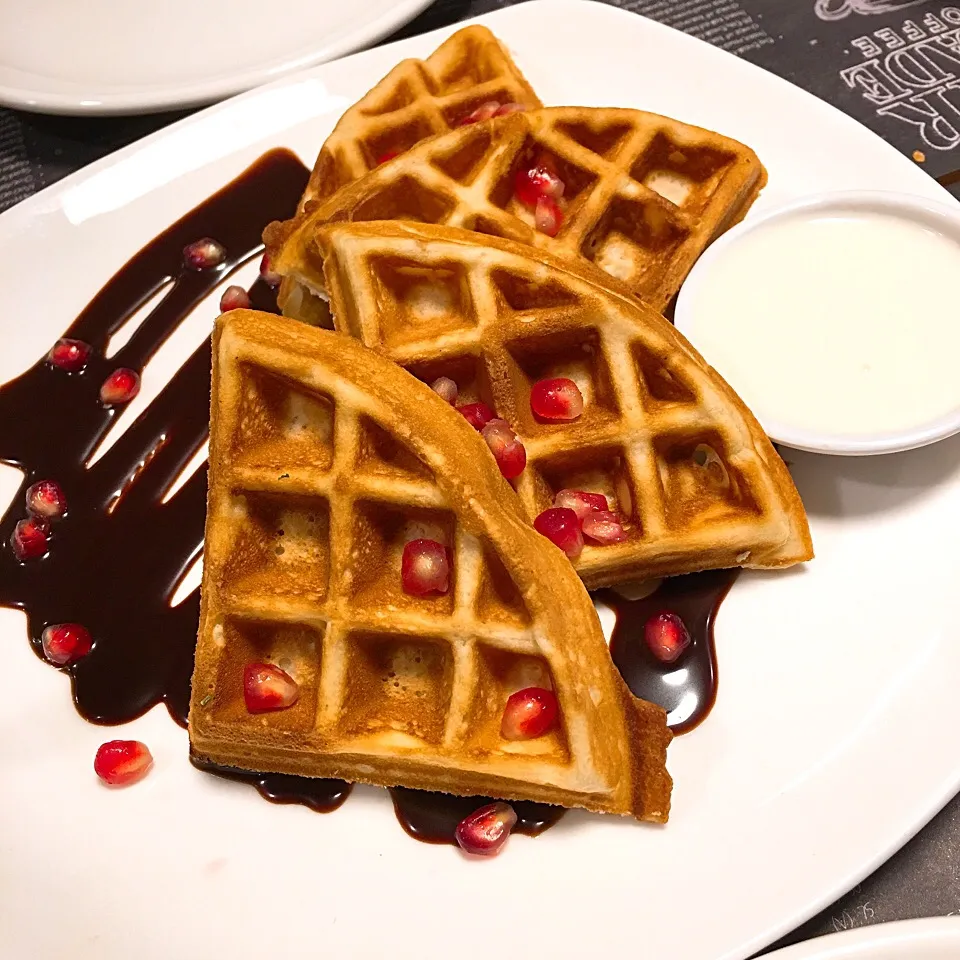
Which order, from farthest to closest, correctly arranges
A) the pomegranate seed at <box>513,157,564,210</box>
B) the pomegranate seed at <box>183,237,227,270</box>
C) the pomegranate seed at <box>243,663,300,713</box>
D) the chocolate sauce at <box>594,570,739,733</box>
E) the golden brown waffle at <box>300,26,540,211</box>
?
1. the pomegranate seed at <box>183,237,227,270</box>
2. the golden brown waffle at <box>300,26,540,211</box>
3. the pomegranate seed at <box>513,157,564,210</box>
4. the chocolate sauce at <box>594,570,739,733</box>
5. the pomegranate seed at <box>243,663,300,713</box>

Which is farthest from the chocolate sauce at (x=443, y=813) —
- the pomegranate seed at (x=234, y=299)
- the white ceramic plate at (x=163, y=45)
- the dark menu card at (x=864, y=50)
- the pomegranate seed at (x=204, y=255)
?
the dark menu card at (x=864, y=50)

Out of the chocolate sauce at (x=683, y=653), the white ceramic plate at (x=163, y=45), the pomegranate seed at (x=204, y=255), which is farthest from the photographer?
the white ceramic plate at (x=163, y=45)

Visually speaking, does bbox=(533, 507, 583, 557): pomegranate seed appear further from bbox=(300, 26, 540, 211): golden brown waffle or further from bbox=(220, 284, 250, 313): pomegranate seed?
bbox=(220, 284, 250, 313): pomegranate seed

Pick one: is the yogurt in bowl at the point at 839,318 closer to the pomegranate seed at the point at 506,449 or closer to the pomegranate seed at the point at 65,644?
the pomegranate seed at the point at 506,449

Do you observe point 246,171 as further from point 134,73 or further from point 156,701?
point 156,701

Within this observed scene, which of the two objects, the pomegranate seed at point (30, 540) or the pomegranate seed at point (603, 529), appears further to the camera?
the pomegranate seed at point (30, 540)

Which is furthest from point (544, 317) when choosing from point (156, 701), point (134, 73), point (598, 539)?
point (134, 73)

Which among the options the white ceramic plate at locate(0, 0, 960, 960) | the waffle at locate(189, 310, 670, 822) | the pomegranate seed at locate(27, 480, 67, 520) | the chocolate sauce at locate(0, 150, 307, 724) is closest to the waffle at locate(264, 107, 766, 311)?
the chocolate sauce at locate(0, 150, 307, 724)
